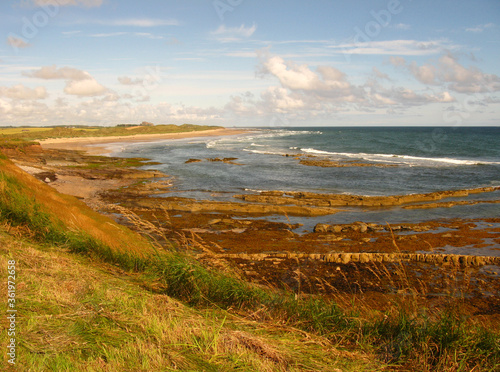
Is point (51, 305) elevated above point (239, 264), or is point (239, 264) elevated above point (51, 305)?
point (51, 305)

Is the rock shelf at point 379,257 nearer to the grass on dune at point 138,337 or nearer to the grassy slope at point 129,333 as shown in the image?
the grassy slope at point 129,333

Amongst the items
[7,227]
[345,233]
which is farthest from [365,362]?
[345,233]

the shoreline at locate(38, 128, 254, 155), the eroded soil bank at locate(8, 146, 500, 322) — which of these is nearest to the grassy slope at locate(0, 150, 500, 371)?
the eroded soil bank at locate(8, 146, 500, 322)

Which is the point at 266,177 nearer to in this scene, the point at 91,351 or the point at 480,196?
the point at 480,196

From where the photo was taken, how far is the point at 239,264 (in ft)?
34.2

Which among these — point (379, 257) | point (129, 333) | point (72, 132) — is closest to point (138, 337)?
point (129, 333)

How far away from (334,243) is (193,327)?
33.3ft

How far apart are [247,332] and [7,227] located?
499 cm

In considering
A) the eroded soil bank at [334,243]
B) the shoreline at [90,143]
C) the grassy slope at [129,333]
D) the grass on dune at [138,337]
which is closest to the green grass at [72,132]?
the shoreline at [90,143]

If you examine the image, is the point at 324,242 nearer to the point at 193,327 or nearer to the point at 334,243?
the point at 334,243

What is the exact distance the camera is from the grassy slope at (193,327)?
2.88 m

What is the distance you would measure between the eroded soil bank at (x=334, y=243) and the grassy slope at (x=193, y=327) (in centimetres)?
48

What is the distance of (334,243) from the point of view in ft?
41.9

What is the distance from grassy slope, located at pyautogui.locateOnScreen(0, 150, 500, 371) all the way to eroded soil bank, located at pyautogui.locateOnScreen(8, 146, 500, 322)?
476 millimetres
